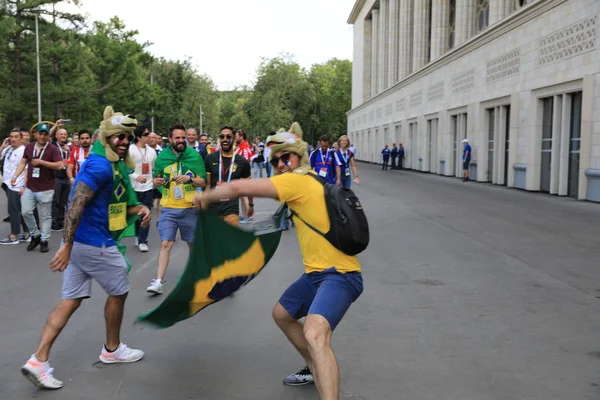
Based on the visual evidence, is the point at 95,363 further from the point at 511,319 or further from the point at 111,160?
the point at 511,319

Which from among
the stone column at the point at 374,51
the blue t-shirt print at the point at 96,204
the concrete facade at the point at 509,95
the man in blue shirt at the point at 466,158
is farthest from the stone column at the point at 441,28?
the blue t-shirt print at the point at 96,204

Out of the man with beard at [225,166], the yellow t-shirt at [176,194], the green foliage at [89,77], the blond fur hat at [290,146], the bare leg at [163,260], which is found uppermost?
the green foliage at [89,77]

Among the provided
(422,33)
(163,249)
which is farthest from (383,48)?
(163,249)

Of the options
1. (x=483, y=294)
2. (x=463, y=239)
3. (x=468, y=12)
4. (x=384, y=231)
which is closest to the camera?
(x=483, y=294)

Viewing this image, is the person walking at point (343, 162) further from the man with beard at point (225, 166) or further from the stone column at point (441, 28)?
the stone column at point (441, 28)

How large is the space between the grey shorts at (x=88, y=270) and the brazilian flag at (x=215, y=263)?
0.37m

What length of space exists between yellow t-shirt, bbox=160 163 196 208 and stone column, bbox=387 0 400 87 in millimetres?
53092

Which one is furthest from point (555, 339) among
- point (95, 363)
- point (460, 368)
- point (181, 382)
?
point (95, 363)

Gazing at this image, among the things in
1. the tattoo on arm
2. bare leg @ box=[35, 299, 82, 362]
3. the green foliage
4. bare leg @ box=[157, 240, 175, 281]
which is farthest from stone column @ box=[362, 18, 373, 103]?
bare leg @ box=[35, 299, 82, 362]

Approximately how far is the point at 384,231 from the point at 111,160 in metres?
8.54

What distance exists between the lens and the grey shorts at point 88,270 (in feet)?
15.5

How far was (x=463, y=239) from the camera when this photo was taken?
11.6 meters

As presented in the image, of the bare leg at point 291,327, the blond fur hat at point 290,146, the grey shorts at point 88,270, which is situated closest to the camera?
the blond fur hat at point 290,146

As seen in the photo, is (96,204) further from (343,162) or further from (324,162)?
(343,162)
